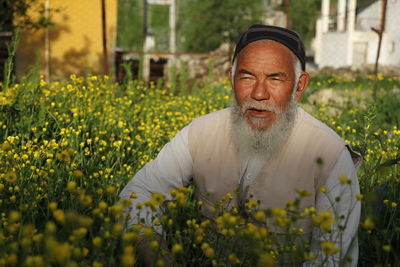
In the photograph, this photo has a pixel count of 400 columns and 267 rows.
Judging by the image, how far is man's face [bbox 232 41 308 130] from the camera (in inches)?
98.3

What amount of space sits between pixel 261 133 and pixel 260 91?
23 cm

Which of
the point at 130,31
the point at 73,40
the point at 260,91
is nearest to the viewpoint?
the point at 260,91

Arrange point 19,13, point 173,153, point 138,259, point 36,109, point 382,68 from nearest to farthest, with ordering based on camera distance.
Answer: point 138,259 < point 173,153 < point 36,109 < point 19,13 < point 382,68

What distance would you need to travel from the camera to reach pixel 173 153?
269 cm

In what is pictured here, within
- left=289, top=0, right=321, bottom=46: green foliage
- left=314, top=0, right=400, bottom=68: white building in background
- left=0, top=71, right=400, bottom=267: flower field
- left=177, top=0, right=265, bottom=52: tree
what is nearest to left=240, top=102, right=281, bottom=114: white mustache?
left=0, top=71, right=400, bottom=267: flower field

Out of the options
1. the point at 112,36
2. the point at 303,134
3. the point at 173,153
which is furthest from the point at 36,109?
the point at 112,36

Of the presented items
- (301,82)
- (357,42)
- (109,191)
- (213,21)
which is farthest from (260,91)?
(357,42)

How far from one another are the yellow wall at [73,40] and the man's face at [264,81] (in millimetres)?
7812

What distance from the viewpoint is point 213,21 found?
21672 millimetres

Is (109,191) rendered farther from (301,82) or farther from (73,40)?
(73,40)

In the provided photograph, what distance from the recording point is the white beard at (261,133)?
255 centimetres

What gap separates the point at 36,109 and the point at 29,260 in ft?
10.3

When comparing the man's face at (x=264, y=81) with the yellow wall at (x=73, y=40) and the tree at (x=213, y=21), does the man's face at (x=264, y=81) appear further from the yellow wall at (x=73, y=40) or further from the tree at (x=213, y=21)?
the tree at (x=213, y=21)

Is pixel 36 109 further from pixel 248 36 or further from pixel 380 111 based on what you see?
pixel 380 111
